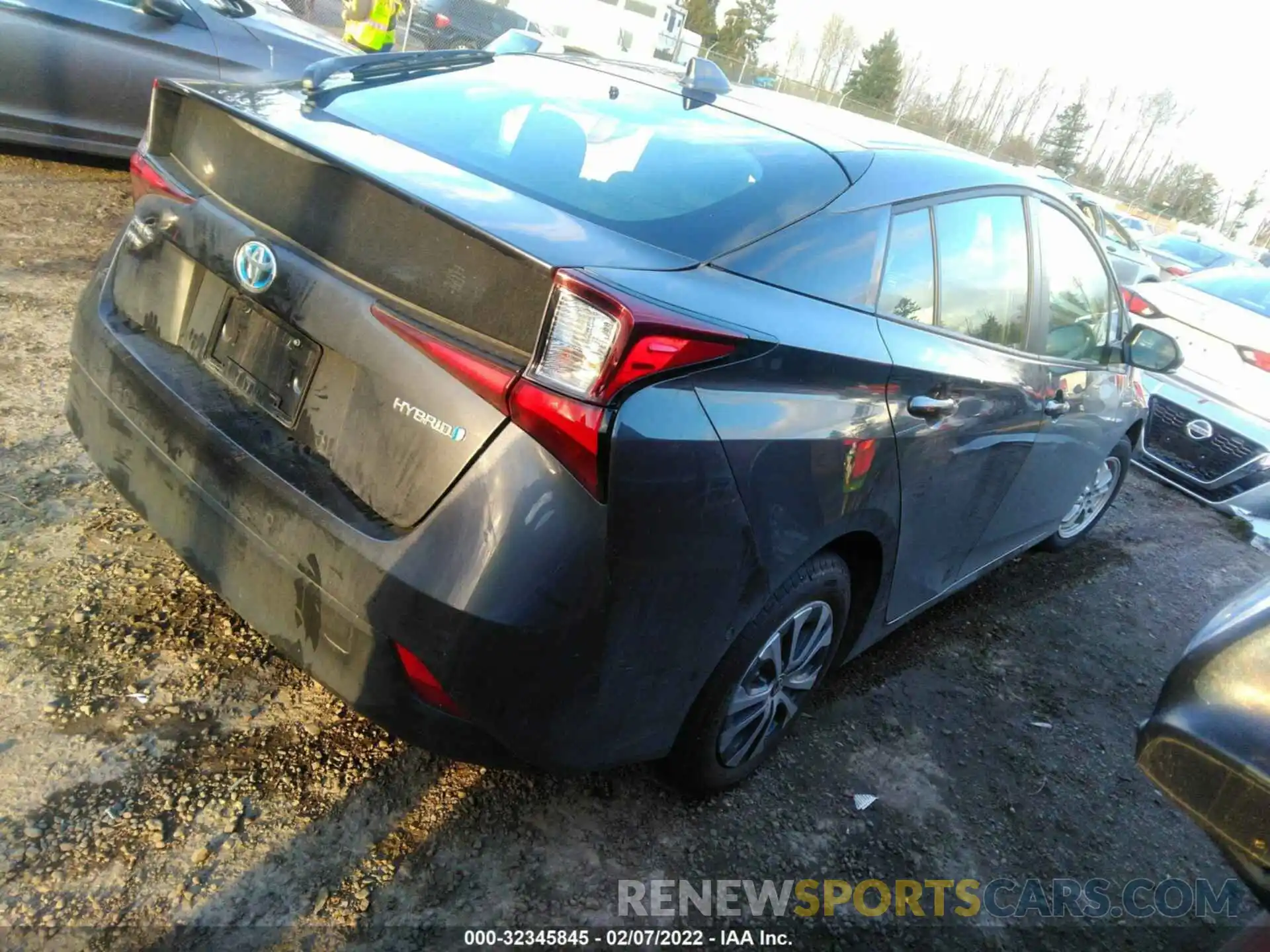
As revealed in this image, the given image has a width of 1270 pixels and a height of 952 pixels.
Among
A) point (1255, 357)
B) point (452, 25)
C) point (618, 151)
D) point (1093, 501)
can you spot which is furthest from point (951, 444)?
→ point (452, 25)

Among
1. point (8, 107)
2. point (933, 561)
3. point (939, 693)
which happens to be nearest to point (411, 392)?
point (933, 561)

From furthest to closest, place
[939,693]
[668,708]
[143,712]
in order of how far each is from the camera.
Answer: [939,693] < [143,712] < [668,708]

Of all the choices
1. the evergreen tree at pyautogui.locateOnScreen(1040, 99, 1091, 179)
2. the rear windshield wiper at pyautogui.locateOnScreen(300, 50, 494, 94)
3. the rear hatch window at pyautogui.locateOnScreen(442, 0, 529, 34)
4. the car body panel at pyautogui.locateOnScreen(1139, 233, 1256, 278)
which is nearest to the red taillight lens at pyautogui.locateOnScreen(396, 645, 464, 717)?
the rear windshield wiper at pyautogui.locateOnScreen(300, 50, 494, 94)

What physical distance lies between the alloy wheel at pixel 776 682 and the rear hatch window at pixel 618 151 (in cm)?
102

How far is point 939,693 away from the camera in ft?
11.0

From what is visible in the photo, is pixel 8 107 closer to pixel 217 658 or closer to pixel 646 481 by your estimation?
pixel 217 658

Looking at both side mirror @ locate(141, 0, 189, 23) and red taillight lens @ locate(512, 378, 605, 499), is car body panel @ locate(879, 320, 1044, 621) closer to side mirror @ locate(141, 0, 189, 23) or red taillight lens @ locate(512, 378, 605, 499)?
red taillight lens @ locate(512, 378, 605, 499)

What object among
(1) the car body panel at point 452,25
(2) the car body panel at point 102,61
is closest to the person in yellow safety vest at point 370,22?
(2) the car body panel at point 102,61

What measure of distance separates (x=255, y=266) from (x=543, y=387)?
0.81 metres

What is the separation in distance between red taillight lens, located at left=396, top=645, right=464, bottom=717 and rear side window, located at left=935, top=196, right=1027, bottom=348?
1.72m

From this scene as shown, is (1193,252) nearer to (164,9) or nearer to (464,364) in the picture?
(164,9)

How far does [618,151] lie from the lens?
2.32m

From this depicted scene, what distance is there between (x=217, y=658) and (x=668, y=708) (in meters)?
1.28

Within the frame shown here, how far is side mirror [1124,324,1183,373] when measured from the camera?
13.2ft
